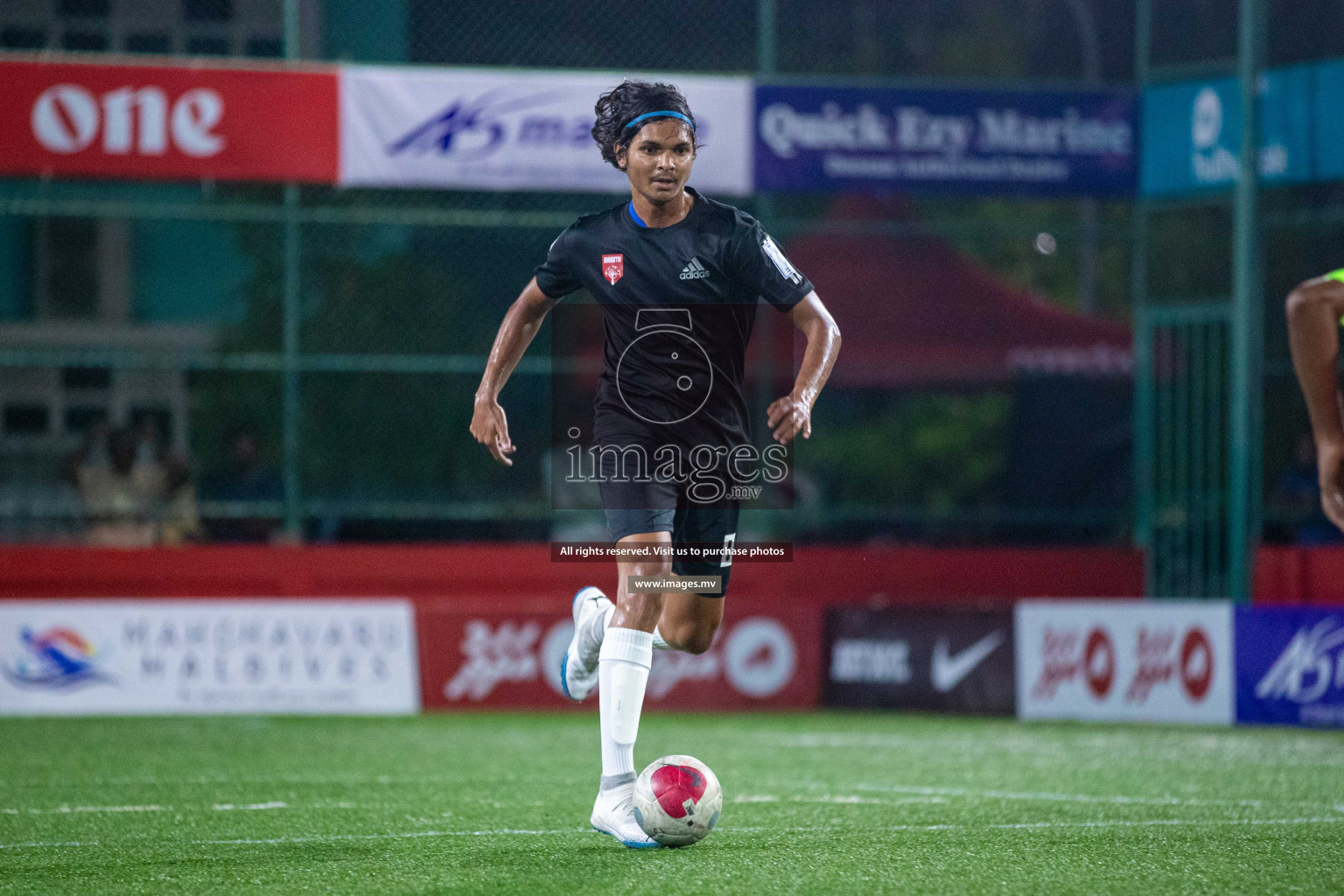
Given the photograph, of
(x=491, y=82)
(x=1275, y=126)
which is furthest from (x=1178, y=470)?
(x=491, y=82)

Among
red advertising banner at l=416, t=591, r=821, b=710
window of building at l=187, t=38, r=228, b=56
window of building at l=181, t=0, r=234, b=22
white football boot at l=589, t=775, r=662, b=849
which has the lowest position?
red advertising banner at l=416, t=591, r=821, b=710

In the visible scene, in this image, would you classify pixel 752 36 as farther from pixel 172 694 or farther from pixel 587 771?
pixel 587 771

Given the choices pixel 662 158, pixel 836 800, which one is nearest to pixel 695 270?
pixel 662 158

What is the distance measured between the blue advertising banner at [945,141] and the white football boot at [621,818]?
9.46 meters

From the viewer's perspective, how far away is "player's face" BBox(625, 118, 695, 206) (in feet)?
19.2

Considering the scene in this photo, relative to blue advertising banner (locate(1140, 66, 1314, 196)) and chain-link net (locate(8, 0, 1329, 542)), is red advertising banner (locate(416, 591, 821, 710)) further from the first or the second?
blue advertising banner (locate(1140, 66, 1314, 196))

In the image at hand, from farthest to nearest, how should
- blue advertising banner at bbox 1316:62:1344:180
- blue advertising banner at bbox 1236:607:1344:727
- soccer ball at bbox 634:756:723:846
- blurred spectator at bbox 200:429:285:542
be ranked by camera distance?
blurred spectator at bbox 200:429:285:542 < blue advertising banner at bbox 1316:62:1344:180 < blue advertising banner at bbox 1236:607:1344:727 < soccer ball at bbox 634:756:723:846

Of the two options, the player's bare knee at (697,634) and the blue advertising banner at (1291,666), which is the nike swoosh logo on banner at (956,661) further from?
the player's bare knee at (697,634)

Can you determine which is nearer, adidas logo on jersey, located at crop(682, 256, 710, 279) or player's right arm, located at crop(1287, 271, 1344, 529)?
player's right arm, located at crop(1287, 271, 1344, 529)

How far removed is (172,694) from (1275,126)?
9580mm

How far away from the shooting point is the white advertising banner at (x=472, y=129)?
14.1 meters

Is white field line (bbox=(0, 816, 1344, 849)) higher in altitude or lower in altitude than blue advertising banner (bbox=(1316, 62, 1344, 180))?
lower

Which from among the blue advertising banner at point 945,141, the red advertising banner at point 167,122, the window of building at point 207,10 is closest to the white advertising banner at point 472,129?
the red advertising banner at point 167,122

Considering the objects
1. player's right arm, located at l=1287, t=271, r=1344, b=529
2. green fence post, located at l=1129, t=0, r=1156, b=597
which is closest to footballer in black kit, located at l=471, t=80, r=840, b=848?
player's right arm, located at l=1287, t=271, r=1344, b=529
